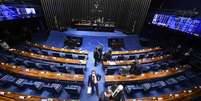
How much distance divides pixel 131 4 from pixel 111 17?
1.94 m

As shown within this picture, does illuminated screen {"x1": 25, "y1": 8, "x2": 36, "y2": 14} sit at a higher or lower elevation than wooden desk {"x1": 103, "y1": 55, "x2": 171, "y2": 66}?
higher

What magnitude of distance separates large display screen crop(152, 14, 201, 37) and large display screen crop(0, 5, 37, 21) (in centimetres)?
953

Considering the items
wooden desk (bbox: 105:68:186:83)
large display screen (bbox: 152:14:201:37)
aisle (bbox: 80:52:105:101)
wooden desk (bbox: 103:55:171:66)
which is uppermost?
large display screen (bbox: 152:14:201:37)

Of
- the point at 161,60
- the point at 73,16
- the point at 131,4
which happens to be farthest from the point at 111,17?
the point at 161,60

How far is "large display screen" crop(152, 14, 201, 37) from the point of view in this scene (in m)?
10.6

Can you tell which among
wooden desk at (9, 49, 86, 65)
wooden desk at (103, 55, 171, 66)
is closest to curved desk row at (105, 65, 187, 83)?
wooden desk at (103, 55, 171, 66)

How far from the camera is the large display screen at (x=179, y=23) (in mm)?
10648

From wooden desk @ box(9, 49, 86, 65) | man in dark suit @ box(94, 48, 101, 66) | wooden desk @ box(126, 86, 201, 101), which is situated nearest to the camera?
wooden desk @ box(126, 86, 201, 101)

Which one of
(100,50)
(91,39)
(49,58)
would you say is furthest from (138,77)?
(91,39)

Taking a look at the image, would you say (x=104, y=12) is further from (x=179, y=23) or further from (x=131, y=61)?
(x=131, y=61)

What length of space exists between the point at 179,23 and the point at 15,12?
418 inches

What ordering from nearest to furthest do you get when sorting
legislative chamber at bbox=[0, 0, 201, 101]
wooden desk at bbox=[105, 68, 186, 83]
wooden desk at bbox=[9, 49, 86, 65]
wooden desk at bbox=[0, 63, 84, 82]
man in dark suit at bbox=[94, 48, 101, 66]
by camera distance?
legislative chamber at bbox=[0, 0, 201, 101] → wooden desk at bbox=[0, 63, 84, 82] → wooden desk at bbox=[105, 68, 186, 83] → man in dark suit at bbox=[94, 48, 101, 66] → wooden desk at bbox=[9, 49, 86, 65]

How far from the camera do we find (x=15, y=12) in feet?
39.3

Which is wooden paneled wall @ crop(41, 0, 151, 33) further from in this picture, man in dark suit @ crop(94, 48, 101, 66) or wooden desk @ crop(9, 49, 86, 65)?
man in dark suit @ crop(94, 48, 101, 66)
